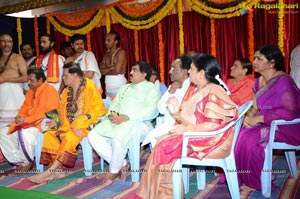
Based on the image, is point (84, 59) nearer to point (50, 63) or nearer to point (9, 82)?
point (50, 63)

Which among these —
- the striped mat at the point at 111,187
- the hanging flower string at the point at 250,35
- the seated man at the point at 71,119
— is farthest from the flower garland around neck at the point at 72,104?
the hanging flower string at the point at 250,35

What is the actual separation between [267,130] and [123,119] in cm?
147

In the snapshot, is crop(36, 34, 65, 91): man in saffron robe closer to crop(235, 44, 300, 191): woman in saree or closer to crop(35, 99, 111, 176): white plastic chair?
crop(35, 99, 111, 176): white plastic chair

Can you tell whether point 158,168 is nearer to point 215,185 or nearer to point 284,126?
point 215,185

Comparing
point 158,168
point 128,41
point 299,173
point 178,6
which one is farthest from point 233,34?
point 158,168

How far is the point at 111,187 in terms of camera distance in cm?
352

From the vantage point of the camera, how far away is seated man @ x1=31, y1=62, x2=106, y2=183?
12.7 ft

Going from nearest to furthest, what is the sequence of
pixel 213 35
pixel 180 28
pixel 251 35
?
pixel 251 35 < pixel 213 35 < pixel 180 28

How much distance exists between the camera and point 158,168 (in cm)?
285

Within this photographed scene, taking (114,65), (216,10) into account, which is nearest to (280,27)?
(216,10)

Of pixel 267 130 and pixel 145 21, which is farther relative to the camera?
pixel 145 21

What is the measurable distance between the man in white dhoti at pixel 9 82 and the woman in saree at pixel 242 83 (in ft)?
9.10

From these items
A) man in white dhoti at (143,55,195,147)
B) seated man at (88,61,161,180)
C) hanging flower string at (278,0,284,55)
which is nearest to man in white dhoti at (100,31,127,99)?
seated man at (88,61,161,180)

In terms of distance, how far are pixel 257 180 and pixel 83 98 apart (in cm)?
211
